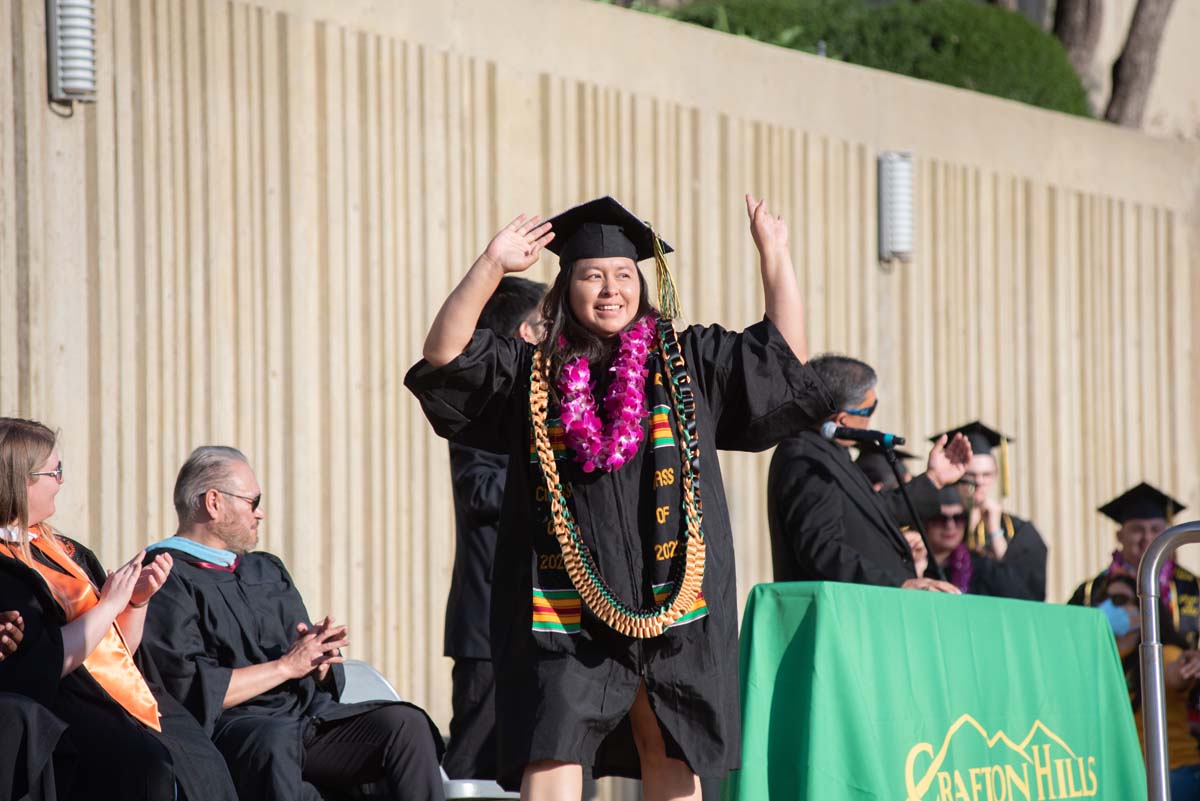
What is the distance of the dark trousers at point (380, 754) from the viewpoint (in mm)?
4812

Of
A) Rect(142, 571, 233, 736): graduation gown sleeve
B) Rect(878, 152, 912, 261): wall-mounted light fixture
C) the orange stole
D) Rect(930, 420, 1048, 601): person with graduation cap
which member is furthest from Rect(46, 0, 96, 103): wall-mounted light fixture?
Rect(878, 152, 912, 261): wall-mounted light fixture

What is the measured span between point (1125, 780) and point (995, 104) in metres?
5.91

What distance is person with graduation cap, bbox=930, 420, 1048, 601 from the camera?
731 centimetres

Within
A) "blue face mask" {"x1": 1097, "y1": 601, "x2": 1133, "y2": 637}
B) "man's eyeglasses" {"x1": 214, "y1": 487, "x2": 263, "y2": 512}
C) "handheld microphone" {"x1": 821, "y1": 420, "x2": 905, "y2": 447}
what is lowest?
"blue face mask" {"x1": 1097, "y1": 601, "x2": 1133, "y2": 637}

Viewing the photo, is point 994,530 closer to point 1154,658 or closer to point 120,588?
point 1154,658

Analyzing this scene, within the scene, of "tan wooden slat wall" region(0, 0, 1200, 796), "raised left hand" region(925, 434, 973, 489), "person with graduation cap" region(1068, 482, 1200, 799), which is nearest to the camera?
"raised left hand" region(925, 434, 973, 489)

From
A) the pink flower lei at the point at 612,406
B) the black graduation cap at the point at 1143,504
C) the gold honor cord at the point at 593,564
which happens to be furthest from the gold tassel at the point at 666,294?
the black graduation cap at the point at 1143,504

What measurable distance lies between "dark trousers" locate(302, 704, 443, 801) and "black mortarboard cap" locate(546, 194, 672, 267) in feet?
4.95

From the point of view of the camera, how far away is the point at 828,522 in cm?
527

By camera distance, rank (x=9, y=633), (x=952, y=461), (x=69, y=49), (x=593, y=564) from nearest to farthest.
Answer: (x=593, y=564)
(x=9, y=633)
(x=952, y=461)
(x=69, y=49)

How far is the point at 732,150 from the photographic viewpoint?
8844 mm

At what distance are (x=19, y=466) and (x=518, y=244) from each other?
4.66 ft

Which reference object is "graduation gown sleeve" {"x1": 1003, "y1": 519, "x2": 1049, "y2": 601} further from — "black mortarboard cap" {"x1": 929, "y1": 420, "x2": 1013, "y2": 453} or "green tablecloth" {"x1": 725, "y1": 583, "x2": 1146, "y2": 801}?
"green tablecloth" {"x1": 725, "y1": 583, "x2": 1146, "y2": 801}

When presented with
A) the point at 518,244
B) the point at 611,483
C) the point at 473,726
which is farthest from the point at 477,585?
the point at 518,244
